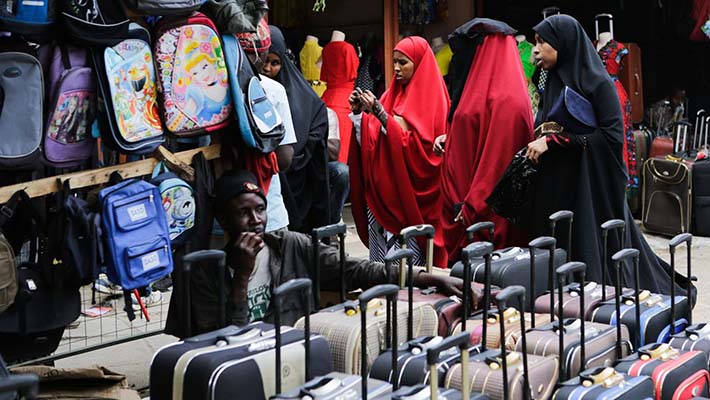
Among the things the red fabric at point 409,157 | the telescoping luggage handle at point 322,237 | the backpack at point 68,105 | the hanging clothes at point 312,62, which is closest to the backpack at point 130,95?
the backpack at point 68,105

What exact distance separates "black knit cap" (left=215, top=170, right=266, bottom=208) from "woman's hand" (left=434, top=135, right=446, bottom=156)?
1888mm

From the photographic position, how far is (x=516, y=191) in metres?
5.24

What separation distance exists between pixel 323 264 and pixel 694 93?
7.51 m

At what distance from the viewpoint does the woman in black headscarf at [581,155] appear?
509 centimetres

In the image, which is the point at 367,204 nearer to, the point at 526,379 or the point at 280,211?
the point at 280,211

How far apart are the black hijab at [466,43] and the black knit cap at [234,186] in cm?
205

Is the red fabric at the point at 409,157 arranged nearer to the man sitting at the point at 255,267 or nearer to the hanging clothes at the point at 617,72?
the man sitting at the point at 255,267

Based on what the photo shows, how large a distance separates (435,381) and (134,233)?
1.61m

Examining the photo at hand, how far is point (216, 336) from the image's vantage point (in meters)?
2.76

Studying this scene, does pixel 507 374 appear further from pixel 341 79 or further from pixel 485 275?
pixel 341 79

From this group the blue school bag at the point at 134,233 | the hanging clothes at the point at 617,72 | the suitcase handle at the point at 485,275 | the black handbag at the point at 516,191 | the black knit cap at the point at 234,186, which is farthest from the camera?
the hanging clothes at the point at 617,72

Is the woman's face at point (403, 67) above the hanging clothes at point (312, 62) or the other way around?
above

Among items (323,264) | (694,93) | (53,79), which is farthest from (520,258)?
(694,93)

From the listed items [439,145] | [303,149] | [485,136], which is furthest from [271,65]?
[485,136]
